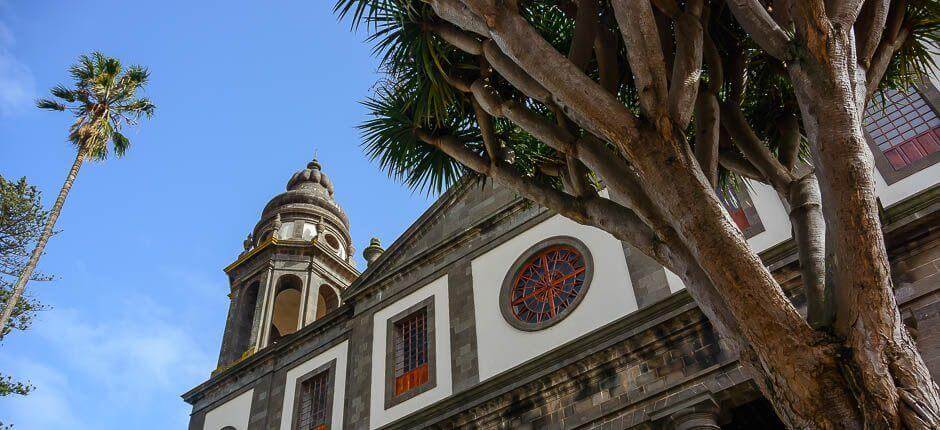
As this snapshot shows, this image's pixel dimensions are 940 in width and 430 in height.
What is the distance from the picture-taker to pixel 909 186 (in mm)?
11375

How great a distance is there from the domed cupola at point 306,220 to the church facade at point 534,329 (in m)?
4.93

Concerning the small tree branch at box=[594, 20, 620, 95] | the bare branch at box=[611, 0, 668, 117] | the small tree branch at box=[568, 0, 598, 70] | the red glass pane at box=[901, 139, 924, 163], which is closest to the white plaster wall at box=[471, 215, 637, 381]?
the red glass pane at box=[901, 139, 924, 163]

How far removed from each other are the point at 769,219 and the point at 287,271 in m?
Result: 15.7

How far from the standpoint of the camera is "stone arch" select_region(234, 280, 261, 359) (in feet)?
73.0

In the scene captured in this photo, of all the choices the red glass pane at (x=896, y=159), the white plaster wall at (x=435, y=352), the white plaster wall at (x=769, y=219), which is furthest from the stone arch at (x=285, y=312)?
the red glass pane at (x=896, y=159)

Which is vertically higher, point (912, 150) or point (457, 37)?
point (912, 150)

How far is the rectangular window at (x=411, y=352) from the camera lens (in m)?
15.3

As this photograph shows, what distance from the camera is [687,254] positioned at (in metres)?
5.17

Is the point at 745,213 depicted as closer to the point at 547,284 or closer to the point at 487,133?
the point at 547,284

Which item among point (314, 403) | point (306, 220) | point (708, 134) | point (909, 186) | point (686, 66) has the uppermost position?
point (306, 220)

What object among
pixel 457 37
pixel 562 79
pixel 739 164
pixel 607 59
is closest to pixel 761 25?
pixel 562 79

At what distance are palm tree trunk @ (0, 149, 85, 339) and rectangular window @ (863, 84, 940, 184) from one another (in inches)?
653

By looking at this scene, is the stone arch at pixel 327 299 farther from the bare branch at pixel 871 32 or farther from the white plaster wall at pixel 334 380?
the bare branch at pixel 871 32

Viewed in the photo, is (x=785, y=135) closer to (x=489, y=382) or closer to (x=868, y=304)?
(x=868, y=304)
